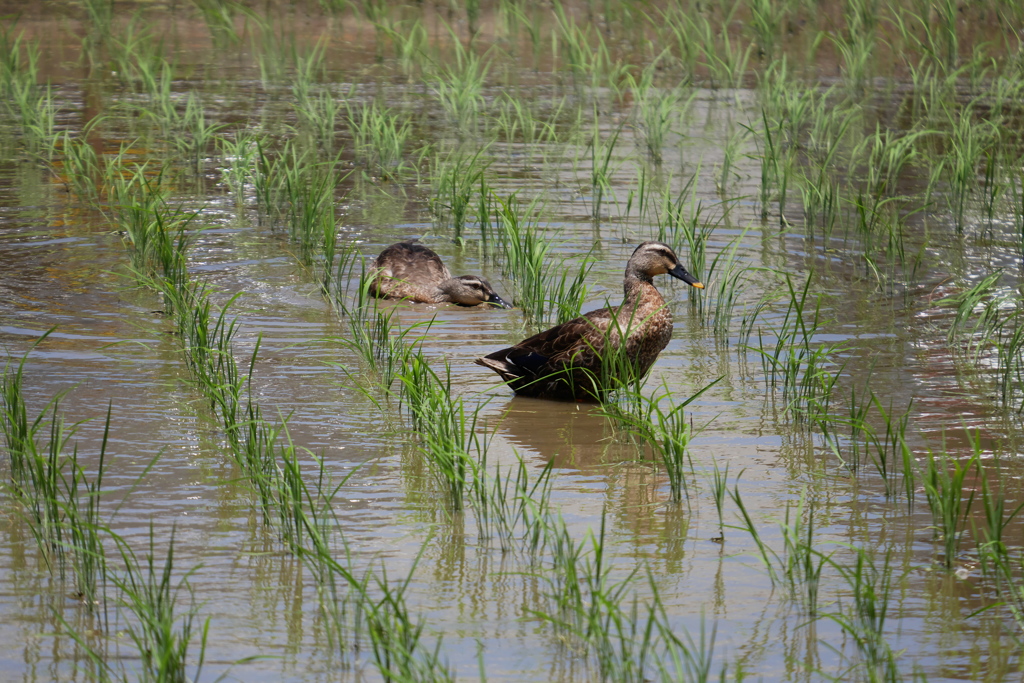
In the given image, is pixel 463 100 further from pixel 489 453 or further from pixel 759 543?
pixel 759 543

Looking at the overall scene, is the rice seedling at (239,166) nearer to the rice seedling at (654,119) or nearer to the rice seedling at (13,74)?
the rice seedling at (13,74)

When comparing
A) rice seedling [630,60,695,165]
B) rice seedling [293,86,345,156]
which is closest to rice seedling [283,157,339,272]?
rice seedling [293,86,345,156]

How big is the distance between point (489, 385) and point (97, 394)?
5.13ft

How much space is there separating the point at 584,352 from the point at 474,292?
177cm

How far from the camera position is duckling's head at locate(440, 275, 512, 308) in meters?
6.83

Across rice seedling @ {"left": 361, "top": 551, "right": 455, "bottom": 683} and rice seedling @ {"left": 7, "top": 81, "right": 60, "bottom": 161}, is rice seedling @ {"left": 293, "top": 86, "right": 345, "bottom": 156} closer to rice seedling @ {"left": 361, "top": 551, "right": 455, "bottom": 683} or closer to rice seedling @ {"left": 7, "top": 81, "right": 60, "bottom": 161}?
rice seedling @ {"left": 7, "top": 81, "right": 60, "bottom": 161}

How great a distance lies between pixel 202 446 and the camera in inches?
171

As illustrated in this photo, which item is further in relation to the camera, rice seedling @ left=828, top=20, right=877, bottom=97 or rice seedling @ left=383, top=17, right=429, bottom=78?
rice seedling @ left=383, top=17, right=429, bottom=78

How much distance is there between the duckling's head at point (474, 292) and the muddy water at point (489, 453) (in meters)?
0.09

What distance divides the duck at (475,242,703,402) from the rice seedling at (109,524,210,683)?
2060mm

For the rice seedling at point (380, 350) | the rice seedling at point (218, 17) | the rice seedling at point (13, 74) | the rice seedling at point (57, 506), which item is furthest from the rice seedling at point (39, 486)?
the rice seedling at point (218, 17)

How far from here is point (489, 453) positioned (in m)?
4.47

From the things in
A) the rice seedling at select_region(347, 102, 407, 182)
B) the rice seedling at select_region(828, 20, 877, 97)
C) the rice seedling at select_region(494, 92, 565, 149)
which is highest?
the rice seedling at select_region(828, 20, 877, 97)

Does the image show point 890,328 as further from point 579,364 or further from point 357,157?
point 357,157
